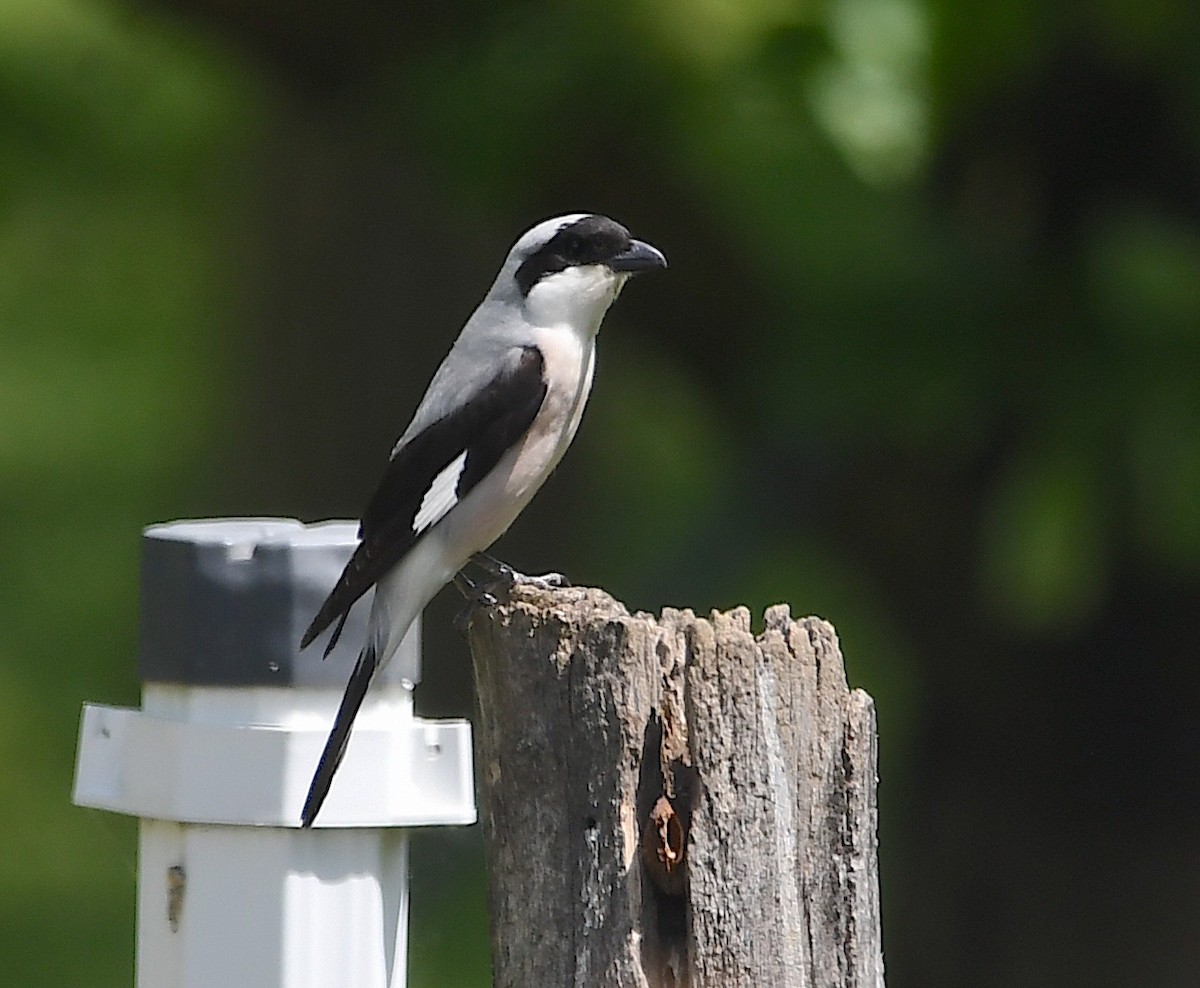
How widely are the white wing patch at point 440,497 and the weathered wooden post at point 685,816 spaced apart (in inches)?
42.9

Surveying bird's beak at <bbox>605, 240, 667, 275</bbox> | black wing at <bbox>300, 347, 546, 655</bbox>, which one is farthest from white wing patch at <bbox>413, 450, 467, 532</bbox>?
bird's beak at <bbox>605, 240, 667, 275</bbox>

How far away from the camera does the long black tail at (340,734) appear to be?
189cm

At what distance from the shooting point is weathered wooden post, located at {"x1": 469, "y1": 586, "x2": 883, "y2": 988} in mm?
1936

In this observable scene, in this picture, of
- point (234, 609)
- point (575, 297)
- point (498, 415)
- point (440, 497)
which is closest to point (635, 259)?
point (575, 297)

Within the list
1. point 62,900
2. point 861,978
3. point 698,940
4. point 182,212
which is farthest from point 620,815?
point 182,212

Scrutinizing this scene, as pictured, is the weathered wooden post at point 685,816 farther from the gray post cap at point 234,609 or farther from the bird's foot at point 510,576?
the bird's foot at point 510,576

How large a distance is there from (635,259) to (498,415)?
43cm

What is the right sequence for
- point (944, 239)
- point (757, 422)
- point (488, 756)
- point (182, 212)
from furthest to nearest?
point (182, 212), point (757, 422), point (944, 239), point (488, 756)

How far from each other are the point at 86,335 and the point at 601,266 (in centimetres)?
238

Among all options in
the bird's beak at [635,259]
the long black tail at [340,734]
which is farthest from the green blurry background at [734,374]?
the long black tail at [340,734]

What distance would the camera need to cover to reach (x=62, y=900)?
5320mm

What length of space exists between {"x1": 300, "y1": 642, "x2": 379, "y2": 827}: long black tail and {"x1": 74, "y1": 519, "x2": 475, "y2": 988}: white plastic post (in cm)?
2

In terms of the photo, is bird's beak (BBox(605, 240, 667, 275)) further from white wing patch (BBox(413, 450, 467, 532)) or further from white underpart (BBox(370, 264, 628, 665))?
white wing patch (BBox(413, 450, 467, 532))

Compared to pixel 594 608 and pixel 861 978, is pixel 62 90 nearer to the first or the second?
pixel 594 608
